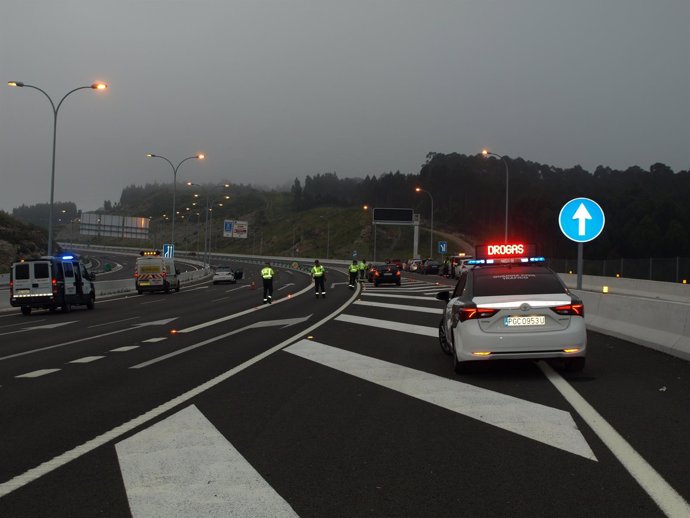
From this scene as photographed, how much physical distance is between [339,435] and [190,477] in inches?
60.0

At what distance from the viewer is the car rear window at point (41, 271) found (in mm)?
24062

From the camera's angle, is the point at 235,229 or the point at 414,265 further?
the point at 235,229

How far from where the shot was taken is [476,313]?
8547 millimetres

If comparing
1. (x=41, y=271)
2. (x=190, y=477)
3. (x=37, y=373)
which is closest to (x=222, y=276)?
(x=41, y=271)

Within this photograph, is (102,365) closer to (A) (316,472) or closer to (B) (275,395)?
(B) (275,395)

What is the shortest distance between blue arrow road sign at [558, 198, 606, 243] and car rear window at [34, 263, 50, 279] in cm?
1768

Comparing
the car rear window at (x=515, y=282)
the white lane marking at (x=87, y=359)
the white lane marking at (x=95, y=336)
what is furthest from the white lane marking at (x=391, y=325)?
the white lane marking at (x=87, y=359)

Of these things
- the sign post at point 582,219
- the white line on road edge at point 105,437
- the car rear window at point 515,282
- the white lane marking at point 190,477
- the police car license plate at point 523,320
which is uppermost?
the sign post at point 582,219

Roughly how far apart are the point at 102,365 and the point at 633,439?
7757 mm

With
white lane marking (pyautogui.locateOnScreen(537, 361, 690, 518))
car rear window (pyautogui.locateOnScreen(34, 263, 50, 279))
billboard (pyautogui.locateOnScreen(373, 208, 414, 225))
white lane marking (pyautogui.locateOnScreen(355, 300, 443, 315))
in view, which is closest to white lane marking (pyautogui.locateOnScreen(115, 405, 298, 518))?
white lane marking (pyautogui.locateOnScreen(537, 361, 690, 518))

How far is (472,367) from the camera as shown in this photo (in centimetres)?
916

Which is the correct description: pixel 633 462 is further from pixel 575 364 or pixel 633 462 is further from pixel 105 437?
pixel 105 437

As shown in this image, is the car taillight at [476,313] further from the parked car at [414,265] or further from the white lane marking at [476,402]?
the parked car at [414,265]

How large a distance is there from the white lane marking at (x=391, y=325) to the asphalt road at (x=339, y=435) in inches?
115
